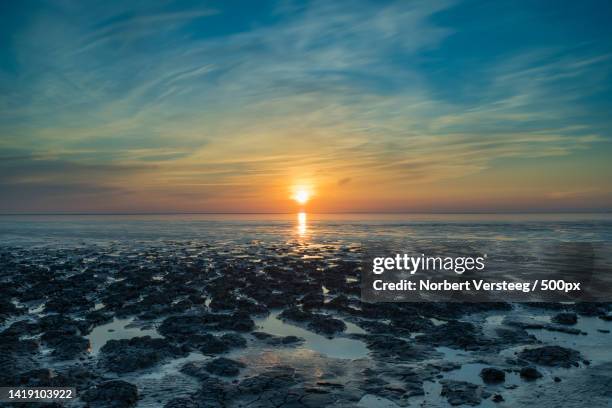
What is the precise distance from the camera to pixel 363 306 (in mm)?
18422

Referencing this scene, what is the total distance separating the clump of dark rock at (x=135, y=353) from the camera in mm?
11547

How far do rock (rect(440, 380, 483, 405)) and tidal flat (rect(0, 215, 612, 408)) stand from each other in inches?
1.9

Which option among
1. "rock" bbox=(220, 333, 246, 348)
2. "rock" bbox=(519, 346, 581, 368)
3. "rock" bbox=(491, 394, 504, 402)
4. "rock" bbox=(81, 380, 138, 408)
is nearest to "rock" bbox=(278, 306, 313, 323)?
"rock" bbox=(220, 333, 246, 348)

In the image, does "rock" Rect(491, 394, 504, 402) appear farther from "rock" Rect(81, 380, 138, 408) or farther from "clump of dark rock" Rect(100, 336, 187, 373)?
"clump of dark rock" Rect(100, 336, 187, 373)

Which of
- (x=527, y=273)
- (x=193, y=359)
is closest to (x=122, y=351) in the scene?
(x=193, y=359)

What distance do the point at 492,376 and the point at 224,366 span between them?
715 centimetres

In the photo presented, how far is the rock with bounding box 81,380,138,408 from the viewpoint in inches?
371

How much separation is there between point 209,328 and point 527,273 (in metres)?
21.9

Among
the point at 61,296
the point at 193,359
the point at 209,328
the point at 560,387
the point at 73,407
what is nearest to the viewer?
the point at 73,407

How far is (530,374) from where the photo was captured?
10.7 metres

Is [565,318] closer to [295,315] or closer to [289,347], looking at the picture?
[295,315]

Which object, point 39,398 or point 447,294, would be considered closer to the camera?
point 39,398

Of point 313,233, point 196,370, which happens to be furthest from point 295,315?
point 313,233

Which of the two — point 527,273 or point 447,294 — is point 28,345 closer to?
point 447,294
